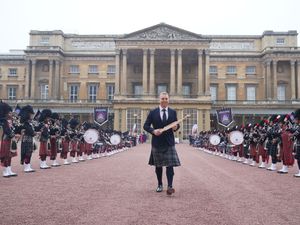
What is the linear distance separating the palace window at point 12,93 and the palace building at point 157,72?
0.11m

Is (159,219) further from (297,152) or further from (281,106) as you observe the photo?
(281,106)

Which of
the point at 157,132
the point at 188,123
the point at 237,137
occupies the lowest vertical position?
the point at 237,137

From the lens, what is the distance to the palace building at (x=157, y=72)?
59.5 meters

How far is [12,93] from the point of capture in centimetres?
7494

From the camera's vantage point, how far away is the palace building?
195ft

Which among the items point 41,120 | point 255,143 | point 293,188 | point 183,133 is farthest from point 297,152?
point 183,133

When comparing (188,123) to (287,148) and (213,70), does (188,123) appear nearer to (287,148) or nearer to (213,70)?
(213,70)

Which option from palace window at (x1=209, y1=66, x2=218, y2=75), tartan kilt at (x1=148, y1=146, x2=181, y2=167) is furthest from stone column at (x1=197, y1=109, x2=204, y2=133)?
tartan kilt at (x1=148, y1=146, x2=181, y2=167)

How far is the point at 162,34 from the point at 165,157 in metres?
53.7

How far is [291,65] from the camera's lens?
222 ft

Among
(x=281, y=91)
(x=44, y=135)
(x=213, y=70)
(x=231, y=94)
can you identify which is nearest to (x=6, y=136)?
(x=44, y=135)

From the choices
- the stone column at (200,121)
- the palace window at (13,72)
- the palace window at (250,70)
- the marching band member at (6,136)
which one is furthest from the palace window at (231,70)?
the marching band member at (6,136)

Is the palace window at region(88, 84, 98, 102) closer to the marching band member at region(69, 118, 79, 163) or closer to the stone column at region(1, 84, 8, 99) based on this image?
the stone column at region(1, 84, 8, 99)

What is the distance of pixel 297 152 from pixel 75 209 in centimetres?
807
